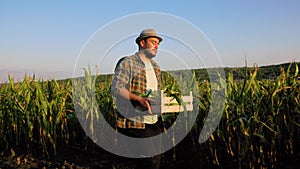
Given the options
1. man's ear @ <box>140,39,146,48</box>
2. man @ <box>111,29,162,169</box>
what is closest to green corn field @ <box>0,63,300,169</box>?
man @ <box>111,29,162,169</box>

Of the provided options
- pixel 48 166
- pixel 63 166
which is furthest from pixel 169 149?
pixel 48 166

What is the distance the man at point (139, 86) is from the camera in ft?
8.27

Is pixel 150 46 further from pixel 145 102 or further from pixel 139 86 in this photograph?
pixel 145 102

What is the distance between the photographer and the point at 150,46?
2541 mm

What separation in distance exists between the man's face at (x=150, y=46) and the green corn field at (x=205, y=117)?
1.14ft

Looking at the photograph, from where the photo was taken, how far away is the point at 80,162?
11.6 feet

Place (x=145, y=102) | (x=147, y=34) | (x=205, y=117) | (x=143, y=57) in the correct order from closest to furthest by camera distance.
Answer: (x=145, y=102) → (x=147, y=34) → (x=143, y=57) → (x=205, y=117)

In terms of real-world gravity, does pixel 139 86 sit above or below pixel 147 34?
below

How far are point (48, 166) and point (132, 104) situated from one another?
5.08 ft

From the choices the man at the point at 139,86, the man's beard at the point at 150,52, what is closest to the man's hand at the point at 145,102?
the man at the point at 139,86

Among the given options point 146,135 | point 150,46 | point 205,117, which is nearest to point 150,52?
point 150,46

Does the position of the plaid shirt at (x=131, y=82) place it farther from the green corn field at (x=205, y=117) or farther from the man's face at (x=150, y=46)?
the green corn field at (x=205, y=117)

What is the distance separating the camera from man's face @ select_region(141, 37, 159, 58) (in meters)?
2.54

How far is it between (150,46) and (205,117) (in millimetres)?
866
